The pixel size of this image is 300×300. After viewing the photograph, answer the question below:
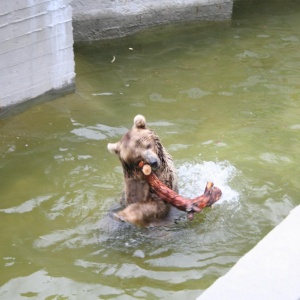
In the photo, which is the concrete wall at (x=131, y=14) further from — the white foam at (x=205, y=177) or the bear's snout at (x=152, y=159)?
the bear's snout at (x=152, y=159)

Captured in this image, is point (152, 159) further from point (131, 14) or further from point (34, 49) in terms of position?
point (131, 14)

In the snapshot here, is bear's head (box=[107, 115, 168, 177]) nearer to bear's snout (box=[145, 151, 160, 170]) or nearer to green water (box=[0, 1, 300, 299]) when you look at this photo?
bear's snout (box=[145, 151, 160, 170])

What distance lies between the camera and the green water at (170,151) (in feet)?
17.2

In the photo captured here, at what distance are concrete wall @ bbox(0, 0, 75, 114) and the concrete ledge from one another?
507 cm

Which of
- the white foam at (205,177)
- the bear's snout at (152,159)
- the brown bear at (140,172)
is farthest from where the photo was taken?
the white foam at (205,177)

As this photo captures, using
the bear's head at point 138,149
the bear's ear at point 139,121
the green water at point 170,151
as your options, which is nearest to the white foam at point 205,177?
the green water at point 170,151

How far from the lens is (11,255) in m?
5.46

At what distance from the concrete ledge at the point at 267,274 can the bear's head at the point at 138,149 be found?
1.66m

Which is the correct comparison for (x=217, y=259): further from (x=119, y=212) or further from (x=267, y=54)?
(x=267, y=54)

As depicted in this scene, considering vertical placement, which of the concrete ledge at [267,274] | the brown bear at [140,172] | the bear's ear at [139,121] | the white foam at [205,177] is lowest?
the white foam at [205,177]

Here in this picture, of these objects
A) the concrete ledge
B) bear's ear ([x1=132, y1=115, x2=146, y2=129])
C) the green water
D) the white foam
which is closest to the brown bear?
bear's ear ([x1=132, y1=115, x2=146, y2=129])

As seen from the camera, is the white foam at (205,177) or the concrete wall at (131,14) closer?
the white foam at (205,177)

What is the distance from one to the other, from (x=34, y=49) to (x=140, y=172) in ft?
11.3

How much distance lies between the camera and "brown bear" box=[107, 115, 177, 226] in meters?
5.35
